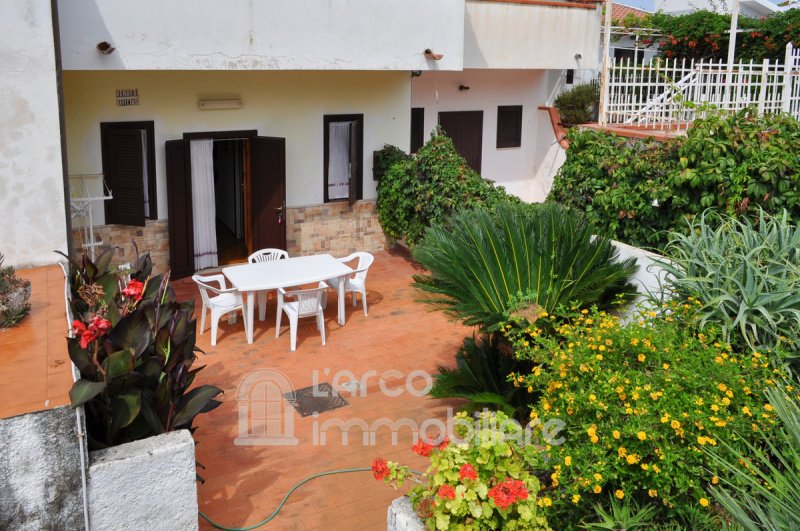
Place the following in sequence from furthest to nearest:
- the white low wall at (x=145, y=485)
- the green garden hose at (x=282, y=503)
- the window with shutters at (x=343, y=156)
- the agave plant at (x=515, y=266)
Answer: the window with shutters at (x=343, y=156), the agave plant at (x=515, y=266), the green garden hose at (x=282, y=503), the white low wall at (x=145, y=485)

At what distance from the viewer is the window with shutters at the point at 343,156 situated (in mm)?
13414

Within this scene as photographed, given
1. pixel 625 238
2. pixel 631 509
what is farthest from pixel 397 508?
pixel 625 238

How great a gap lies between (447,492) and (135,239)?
8938 millimetres

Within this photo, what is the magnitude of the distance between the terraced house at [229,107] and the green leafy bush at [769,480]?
6.96 meters

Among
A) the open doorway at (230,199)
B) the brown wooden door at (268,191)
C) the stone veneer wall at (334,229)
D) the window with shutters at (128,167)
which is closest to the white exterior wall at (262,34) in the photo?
the window with shutters at (128,167)

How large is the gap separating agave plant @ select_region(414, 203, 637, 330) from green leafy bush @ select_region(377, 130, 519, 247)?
3.81m

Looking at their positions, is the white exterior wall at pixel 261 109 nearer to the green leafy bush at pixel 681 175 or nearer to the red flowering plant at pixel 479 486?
the green leafy bush at pixel 681 175

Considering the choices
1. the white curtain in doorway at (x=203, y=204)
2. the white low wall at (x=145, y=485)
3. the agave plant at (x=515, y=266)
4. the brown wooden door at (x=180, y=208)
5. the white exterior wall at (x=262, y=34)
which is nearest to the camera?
the white low wall at (x=145, y=485)

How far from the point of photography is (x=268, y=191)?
41.8 ft

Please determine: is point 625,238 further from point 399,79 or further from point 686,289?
point 399,79

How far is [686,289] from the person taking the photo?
6.53 metres

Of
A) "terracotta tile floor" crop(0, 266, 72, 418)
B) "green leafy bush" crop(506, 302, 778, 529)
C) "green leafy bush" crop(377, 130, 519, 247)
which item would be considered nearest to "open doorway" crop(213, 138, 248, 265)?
"green leafy bush" crop(377, 130, 519, 247)

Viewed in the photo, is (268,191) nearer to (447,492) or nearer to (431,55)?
(431,55)

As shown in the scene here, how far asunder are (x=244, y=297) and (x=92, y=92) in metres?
3.63
